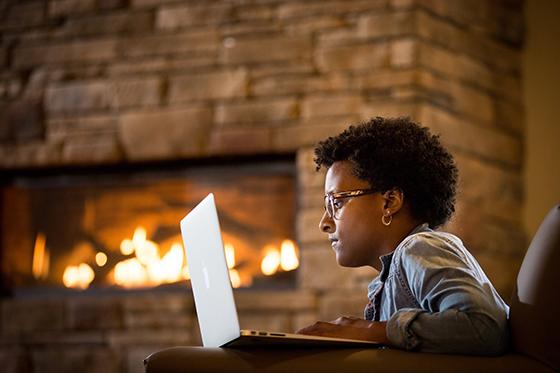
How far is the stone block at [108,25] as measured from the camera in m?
3.45

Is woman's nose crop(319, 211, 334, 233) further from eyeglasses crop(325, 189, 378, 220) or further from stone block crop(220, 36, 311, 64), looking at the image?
stone block crop(220, 36, 311, 64)

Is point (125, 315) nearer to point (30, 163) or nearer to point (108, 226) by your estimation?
point (108, 226)

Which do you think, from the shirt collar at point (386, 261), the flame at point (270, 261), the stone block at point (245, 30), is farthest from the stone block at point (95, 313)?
the shirt collar at point (386, 261)

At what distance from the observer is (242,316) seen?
10.5 feet

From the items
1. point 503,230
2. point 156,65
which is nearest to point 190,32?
point 156,65

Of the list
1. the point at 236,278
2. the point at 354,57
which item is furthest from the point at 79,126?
the point at 354,57

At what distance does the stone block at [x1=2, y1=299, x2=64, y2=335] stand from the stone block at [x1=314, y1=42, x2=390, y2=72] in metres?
1.30

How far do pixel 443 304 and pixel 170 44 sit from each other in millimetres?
2333

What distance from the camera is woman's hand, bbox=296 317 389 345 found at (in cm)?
132

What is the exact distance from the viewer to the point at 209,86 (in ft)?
10.9

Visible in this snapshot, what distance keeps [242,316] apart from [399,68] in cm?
101

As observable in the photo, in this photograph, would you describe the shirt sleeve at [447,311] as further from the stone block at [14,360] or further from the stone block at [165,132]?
the stone block at [14,360]

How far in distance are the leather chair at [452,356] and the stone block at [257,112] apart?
196cm

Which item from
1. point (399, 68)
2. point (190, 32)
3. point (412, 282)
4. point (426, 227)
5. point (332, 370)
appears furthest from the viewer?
point (190, 32)
